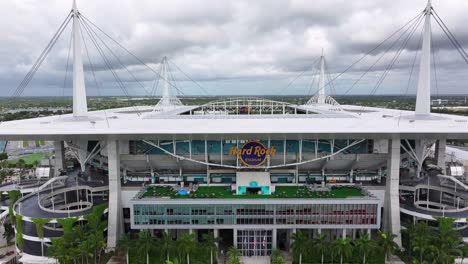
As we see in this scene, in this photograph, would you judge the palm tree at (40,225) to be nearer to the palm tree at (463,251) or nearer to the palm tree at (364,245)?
the palm tree at (364,245)

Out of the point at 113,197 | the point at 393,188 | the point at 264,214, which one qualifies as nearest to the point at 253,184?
the point at 264,214

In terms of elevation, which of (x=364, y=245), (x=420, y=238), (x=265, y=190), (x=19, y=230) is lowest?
(x=364, y=245)

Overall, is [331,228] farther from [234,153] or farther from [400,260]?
[234,153]

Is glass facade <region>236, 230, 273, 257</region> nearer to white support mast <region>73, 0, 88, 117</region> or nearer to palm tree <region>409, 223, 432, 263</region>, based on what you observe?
palm tree <region>409, 223, 432, 263</region>

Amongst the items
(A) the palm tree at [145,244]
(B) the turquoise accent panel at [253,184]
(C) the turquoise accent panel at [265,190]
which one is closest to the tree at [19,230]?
(A) the palm tree at [145,244]

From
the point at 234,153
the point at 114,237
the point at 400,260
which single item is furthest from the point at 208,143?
the point at 400,260

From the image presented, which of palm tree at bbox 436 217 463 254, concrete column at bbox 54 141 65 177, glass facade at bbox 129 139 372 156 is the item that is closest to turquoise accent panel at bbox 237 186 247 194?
glass facade at bbox 129 139 372 156

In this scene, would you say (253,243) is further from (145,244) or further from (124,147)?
(124,147)
